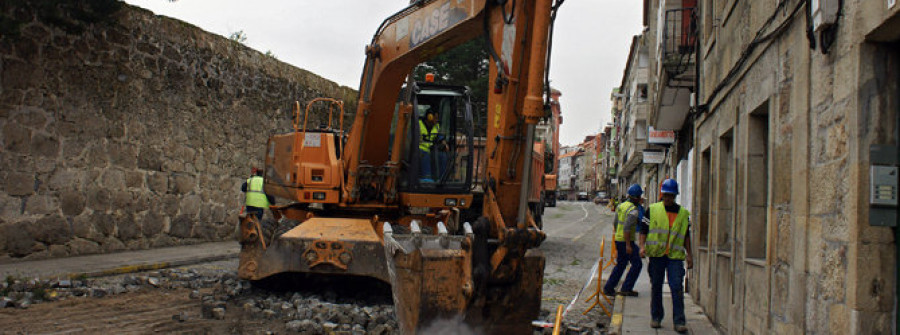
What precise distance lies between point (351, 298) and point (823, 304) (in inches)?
224

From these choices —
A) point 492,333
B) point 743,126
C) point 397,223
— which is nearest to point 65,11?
point 397,223

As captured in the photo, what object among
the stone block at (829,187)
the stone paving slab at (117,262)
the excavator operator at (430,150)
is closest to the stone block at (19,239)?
the stone paving slab at (117,262)

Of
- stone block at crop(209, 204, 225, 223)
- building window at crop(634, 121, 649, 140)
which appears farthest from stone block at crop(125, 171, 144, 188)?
building window at crop(634, 121, 649, 140)

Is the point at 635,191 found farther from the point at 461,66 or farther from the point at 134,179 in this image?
the point at 461,66

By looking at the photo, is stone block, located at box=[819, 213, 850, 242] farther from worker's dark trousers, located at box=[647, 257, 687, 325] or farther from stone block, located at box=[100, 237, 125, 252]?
stone block, located at box=[100, 237, 125, 252]

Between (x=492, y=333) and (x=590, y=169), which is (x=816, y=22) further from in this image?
(x=590, y=169)

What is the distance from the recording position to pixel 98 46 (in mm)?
11336

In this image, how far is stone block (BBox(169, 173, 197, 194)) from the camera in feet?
44.4

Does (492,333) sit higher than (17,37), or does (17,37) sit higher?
(17,37)

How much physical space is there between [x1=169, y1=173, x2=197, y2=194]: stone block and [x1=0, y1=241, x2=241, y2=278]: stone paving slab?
1.08m

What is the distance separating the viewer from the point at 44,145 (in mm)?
10539

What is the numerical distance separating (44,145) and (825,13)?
34.0 feet

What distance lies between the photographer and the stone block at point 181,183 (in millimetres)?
13523

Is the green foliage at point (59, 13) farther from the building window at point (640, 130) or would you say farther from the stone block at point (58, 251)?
the building window at point (640, 130)
